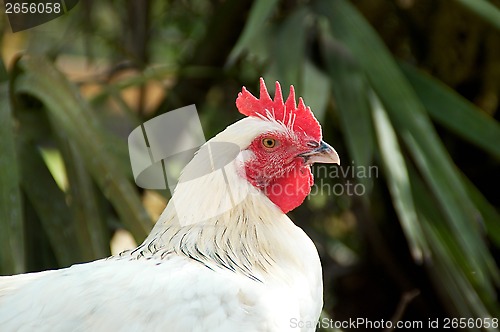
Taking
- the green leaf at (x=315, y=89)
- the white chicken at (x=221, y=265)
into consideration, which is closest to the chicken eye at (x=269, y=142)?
the white chicken at (x=221, y=265)

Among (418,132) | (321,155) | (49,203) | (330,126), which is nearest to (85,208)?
(49,203)

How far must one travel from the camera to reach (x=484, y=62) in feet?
10.9

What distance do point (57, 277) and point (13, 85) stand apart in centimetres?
83

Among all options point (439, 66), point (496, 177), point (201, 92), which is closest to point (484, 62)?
point (439, 66)

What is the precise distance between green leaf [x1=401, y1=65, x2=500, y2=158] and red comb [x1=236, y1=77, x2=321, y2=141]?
3.06 feet

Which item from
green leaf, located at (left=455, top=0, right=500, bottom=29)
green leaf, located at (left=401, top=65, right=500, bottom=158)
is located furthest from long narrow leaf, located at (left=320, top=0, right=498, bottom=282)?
green leaf, located at (left=455, top=0, right=500, bottom=29)

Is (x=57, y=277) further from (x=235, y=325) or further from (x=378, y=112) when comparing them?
(x=378, y=112)

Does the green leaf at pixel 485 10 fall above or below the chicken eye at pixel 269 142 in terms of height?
above

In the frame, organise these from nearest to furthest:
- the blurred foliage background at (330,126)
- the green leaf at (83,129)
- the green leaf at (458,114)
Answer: the green leaf at (83,129) → the blurred foliage background at (330,126) → the green leaf at (458,114)

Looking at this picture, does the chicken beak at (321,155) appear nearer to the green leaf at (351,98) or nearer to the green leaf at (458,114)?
the green leaf at (351,98)

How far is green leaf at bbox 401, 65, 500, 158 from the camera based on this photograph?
2641mm

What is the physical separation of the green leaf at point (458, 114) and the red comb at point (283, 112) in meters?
0.93

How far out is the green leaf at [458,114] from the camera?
2.64m

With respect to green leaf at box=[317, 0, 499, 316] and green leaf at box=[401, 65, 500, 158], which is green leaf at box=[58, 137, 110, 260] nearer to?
green leaf at box=[317, 0, 499, 316]
